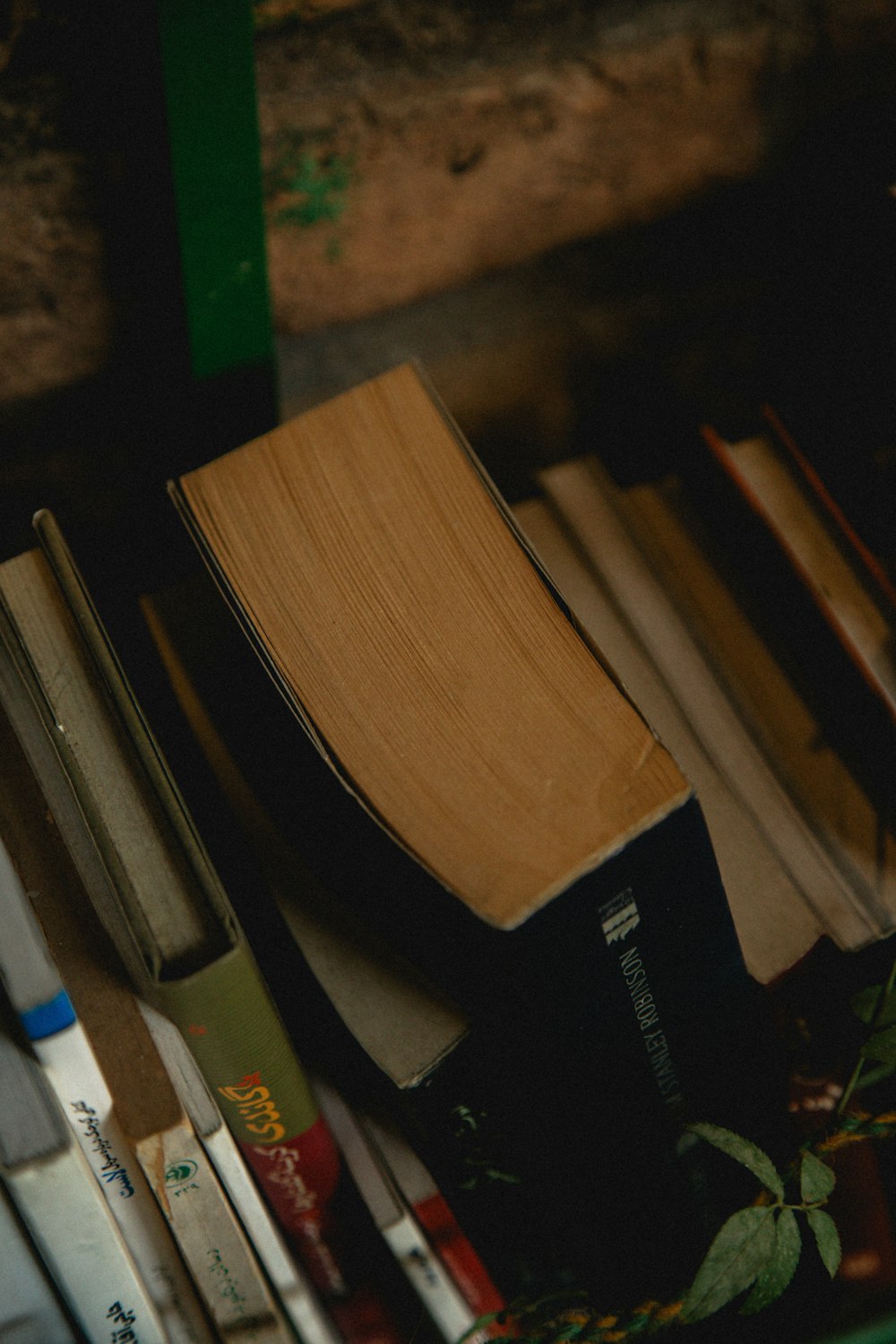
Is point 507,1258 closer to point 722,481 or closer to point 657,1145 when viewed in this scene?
point 657,1145

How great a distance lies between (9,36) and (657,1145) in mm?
718

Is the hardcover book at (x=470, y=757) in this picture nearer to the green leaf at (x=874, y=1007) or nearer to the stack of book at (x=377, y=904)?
the stack of book at (x=377, y=904)

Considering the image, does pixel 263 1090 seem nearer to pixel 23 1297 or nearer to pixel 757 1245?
pixel 23 1297

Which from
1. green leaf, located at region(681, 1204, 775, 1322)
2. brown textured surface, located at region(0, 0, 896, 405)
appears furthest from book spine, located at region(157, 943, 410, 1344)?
brown textured surface, located at region(0, 0, 896, 405)

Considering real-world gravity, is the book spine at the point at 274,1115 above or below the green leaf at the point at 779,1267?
above

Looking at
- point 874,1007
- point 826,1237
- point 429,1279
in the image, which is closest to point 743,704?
point 874,1007

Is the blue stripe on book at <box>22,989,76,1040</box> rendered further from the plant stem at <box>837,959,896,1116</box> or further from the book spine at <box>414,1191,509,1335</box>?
the plant stem at <box>837,959,896,1116</box>

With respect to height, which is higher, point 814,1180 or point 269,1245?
point 269,1245

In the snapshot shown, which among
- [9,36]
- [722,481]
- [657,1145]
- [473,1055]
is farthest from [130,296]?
[657,1145]

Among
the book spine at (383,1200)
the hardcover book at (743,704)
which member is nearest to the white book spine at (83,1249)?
the book spine at (383,1200)

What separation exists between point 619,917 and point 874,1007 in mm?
247

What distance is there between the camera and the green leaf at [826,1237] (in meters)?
0.52

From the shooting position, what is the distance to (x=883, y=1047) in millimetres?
572

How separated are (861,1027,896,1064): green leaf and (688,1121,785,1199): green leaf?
0.09m
